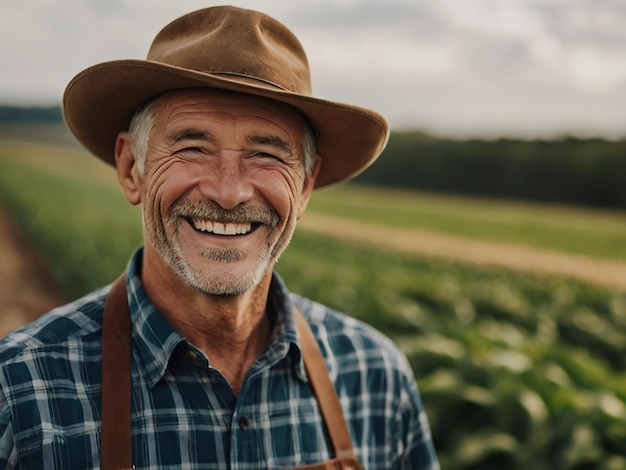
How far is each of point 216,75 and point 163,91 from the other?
0.19 meters

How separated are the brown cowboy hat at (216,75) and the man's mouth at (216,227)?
0.39 m

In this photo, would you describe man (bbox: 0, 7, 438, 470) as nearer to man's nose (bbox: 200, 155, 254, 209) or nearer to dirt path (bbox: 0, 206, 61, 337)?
man's nose (bbox: 200, 155, 254, 209)

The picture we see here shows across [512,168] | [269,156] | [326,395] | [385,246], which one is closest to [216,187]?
[269,156]

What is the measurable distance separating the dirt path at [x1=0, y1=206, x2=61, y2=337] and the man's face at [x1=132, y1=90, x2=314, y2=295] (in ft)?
27.9

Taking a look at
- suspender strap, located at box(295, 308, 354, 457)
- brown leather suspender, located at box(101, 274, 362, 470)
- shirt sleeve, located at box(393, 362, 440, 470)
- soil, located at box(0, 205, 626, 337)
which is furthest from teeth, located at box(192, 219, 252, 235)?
soil, located at box(0, 205, 626, 337)

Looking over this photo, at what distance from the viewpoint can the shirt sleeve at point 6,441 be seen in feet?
5.73

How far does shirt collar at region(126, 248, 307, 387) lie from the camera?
204 cm

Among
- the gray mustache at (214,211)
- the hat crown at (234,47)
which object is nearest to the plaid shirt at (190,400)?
the gray mustache at (214,211)

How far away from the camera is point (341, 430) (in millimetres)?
2256

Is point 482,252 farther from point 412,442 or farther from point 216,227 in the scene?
point 216,227

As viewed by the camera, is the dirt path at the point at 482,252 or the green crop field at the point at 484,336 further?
the dirt path at the point at 482,252

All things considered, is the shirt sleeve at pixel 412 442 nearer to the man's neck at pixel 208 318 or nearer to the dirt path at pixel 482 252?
the man's neck at pixel 208 318

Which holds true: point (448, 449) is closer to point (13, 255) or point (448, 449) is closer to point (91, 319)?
point (91, 319)

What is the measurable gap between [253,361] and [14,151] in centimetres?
7405
